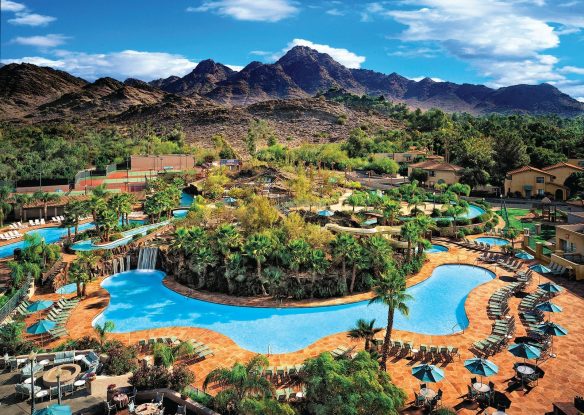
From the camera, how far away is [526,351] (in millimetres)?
17312

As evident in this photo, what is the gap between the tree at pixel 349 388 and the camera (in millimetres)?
12328

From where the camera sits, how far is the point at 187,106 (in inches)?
5906

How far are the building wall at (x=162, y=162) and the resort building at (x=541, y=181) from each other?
49903 mm

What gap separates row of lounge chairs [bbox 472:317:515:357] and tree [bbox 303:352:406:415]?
7751mm

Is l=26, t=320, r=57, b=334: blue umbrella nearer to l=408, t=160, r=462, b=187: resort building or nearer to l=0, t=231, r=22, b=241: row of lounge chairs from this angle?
l=0, t=231, r=22, b=241: row of lounge chairs

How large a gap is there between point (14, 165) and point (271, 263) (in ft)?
195

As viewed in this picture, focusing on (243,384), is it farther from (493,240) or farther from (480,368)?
(493,240)

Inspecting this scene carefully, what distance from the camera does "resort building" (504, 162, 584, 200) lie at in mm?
56281

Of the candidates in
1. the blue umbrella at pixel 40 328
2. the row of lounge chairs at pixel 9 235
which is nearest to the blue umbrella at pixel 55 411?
the blue umbrella at pixel 40 328

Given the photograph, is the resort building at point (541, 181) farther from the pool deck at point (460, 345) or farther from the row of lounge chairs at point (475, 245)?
the pool deck at point (460, 345)

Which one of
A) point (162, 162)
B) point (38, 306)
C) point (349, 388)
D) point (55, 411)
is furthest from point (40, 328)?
point (162, 162)

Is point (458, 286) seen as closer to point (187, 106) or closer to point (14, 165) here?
point (14, 165)

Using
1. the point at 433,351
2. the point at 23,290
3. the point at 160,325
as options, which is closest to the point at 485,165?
the point at 433,351

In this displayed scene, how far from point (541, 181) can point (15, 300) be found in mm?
58317
